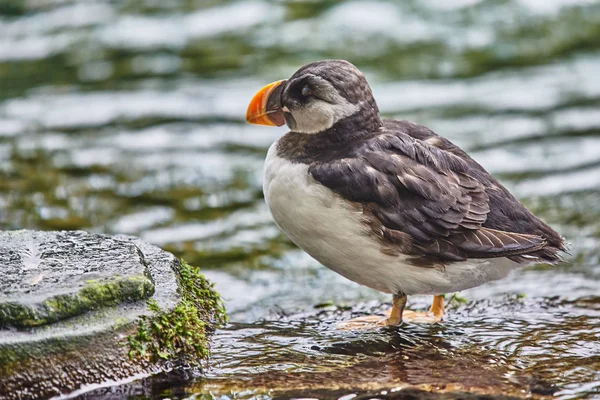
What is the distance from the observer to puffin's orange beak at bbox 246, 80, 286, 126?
607 centimetres

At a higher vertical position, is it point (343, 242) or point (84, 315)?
point (343, 242)

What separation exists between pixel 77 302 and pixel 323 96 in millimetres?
2113

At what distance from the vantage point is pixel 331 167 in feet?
18.6

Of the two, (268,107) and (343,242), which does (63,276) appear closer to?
(343,242)

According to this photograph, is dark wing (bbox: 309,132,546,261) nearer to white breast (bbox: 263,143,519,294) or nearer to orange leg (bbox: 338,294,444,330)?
white breast (bbox: 263,143,519,294)

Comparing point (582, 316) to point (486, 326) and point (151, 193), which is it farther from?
point (151, 193)

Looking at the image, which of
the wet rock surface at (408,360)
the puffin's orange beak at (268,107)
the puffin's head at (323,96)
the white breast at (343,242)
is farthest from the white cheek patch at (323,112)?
the wet rock surface at (408,360)

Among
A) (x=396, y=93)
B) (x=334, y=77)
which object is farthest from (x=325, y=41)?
(x=334, y=77)

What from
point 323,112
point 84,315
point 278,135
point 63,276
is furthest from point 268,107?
point 278,135

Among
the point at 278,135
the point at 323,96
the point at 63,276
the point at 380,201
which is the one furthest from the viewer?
the point at 278,135

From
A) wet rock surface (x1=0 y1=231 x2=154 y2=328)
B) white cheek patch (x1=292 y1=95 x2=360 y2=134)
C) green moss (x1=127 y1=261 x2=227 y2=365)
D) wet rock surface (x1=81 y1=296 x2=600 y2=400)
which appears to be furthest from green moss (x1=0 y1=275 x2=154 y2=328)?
white cheek patch (x1=292 y1=95 x2=360 y2=134)

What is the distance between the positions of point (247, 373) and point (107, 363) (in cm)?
79

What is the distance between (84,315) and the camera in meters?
4.78

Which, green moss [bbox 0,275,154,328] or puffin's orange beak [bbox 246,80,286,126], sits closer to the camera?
green moss [bbox 0,275,154,328]
